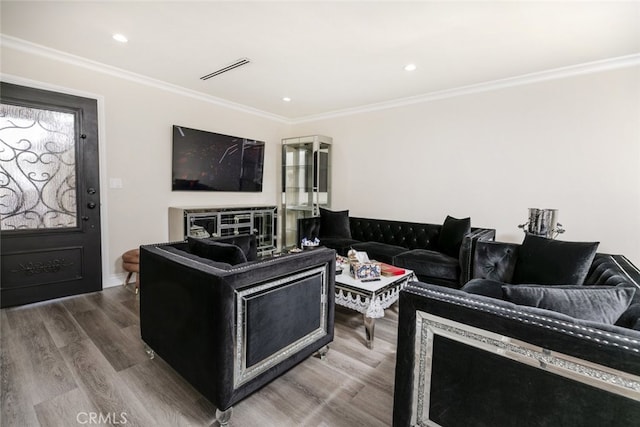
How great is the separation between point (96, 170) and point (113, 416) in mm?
2782

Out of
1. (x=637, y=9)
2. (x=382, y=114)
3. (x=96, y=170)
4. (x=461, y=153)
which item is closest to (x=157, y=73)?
(x=96, y=170)

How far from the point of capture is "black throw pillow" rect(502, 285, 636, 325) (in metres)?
1.18

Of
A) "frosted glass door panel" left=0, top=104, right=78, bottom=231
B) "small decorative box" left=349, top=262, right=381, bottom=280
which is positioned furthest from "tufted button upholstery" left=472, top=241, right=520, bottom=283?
"frosted glass door panel" left=0, top=104, right=78, bottom=231

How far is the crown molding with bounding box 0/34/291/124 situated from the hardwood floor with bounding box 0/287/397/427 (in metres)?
2.62

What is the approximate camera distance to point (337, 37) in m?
2.57

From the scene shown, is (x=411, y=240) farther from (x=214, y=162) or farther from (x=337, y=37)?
(x=214, y=162)

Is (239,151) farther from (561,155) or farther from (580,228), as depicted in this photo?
(580,228)

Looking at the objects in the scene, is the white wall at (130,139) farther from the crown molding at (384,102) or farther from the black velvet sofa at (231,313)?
the black velvet sofa at (231,313)

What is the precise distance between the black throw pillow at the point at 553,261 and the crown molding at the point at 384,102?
6.98 feet

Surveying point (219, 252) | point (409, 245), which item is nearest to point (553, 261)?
point (409, 245)

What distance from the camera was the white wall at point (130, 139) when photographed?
3.04m

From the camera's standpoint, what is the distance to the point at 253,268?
156cm

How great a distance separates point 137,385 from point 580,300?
2.43m

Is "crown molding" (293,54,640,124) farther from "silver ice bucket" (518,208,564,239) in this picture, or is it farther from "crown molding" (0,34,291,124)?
"crown molding" (0,34,291,124)
